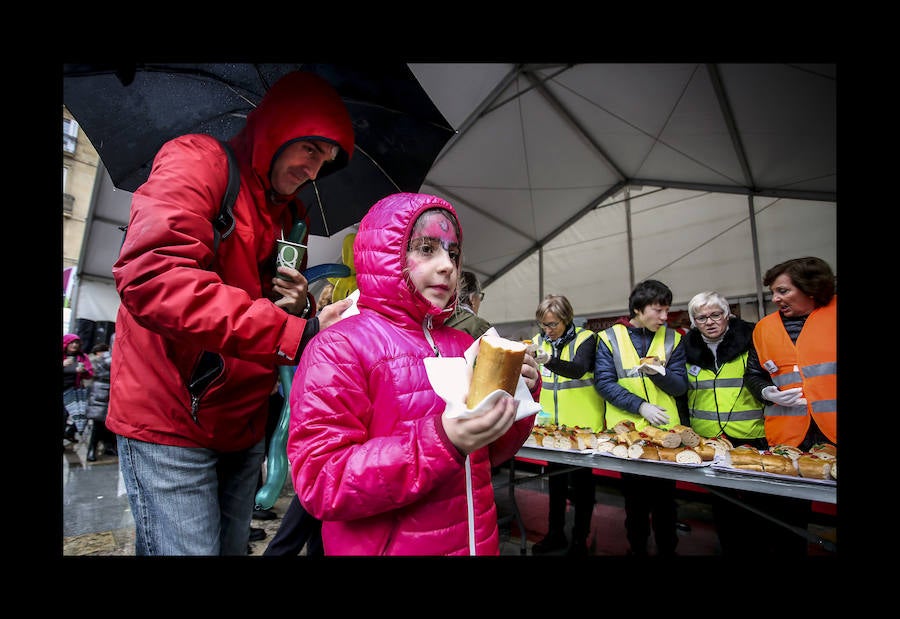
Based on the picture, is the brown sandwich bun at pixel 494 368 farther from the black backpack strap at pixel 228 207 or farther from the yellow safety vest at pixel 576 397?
the yellow safety vest at pixel 576 397

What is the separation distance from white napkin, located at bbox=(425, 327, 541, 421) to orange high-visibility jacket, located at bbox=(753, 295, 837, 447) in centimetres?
210

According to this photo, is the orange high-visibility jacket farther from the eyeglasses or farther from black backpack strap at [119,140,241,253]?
black backpack strap at [119,140,241,253]

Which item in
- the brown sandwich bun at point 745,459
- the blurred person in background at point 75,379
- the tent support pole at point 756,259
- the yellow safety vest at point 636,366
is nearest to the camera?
the brown sandwich bun at point 745,459

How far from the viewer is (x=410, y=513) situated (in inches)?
34.6

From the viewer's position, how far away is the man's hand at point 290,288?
1.09 m

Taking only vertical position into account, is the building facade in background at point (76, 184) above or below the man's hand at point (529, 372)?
above

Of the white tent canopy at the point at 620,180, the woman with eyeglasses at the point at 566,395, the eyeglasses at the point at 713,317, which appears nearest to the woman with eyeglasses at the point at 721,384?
the eyeglasses at the point at 713,317

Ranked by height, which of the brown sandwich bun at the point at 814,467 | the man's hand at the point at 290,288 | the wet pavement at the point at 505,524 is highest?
the man's hand at the point at 290,288

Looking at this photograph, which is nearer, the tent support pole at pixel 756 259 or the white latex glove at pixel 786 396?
the white latex glove at pixel 786 396

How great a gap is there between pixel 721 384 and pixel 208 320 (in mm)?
3120

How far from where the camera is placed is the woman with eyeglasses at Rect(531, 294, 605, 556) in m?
3.01

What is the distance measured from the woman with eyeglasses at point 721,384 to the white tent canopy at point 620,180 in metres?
1.43
